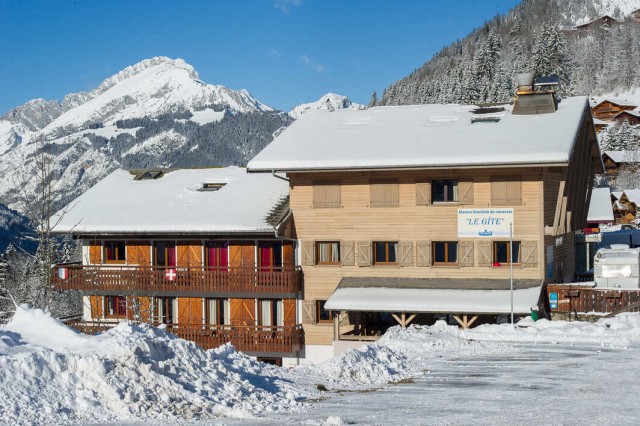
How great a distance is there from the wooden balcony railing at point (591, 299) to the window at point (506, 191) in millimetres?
3474

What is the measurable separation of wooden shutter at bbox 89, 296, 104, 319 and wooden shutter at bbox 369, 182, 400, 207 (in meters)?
12.9

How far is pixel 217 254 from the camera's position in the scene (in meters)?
34.8

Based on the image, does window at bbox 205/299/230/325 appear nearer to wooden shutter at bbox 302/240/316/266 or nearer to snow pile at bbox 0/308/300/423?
wooden shutter at bbox 302/240/316/266

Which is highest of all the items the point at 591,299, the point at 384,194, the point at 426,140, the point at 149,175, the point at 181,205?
the point at 426,140

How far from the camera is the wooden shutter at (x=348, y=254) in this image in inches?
1278

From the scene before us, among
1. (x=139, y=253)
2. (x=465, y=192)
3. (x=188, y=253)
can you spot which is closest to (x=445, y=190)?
(x=465, y=192)

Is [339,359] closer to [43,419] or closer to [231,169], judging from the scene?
[43,419]

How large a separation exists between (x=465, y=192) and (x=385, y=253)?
3.91 metres

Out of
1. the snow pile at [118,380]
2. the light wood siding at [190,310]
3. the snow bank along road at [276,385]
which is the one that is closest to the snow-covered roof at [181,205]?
the light wood siding at [190,310]

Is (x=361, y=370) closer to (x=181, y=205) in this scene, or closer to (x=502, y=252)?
(x=502, y=252)

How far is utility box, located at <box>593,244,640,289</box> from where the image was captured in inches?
1178

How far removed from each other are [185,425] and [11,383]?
2762 millimetres

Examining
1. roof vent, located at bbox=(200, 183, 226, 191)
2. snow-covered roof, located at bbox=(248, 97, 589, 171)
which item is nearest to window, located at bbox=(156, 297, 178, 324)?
roof vent, located at bbox=(200, 183, 226, 191)

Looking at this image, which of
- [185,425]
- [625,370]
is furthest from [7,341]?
[625,370]
